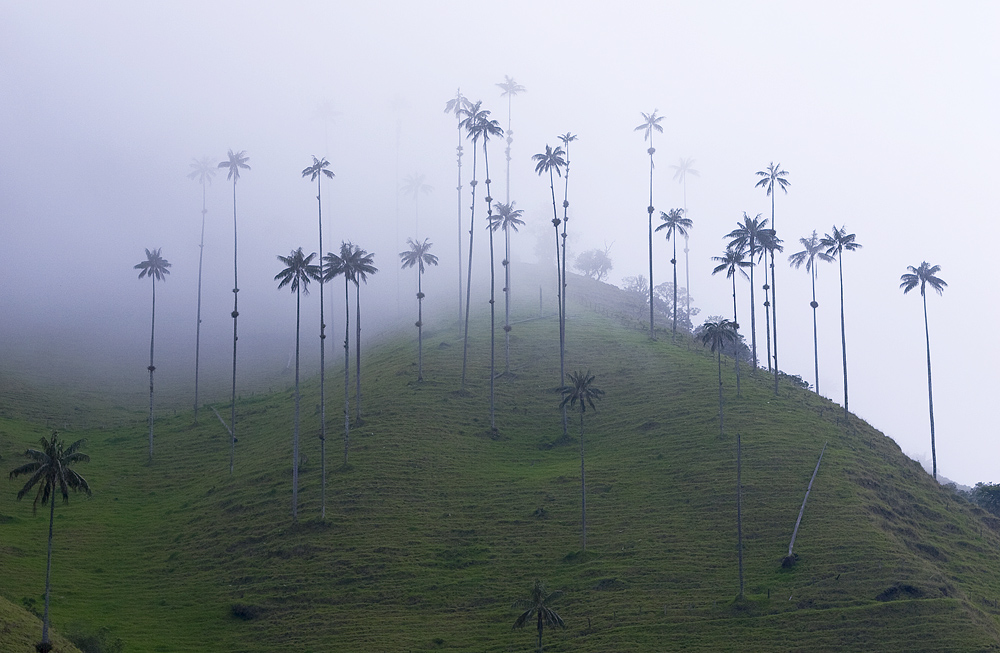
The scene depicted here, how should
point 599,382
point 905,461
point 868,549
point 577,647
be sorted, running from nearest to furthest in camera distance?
point 577,647
point 868,549
point 905,461
point 599,382

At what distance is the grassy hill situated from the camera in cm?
6800

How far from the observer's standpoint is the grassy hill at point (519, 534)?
6800 centimetres

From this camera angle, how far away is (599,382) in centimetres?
11425

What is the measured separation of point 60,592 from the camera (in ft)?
248

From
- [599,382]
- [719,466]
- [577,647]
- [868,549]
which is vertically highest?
[599,382]

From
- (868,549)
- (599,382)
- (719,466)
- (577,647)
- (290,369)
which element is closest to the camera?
(577,647)

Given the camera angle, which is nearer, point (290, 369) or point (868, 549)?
point (868, 549)

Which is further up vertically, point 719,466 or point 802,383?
point 802,383

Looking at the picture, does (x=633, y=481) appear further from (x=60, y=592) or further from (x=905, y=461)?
(x=60, y=592)

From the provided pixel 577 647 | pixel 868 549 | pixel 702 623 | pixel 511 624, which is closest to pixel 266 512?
pixel 511 624

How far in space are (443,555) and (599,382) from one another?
40.8m

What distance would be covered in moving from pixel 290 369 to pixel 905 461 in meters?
101

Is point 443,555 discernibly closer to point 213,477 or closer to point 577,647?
point 577,647

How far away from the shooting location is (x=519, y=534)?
269 feet
